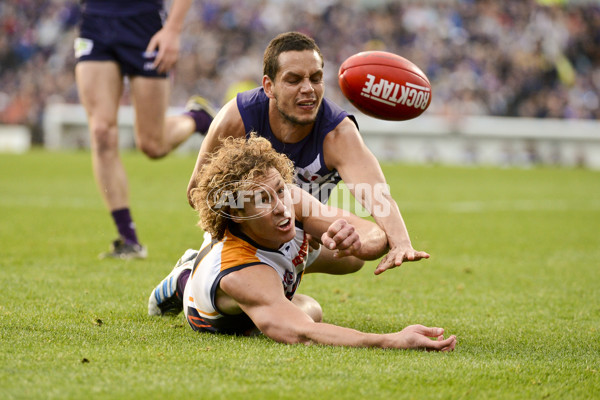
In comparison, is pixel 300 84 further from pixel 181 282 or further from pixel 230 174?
pixel 181 282

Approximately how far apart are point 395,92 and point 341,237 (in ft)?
4.40

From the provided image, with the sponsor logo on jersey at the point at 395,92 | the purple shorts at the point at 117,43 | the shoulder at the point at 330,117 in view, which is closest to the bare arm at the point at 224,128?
the shoulder at the point at 330,117

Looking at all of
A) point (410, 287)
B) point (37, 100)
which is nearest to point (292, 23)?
point (37, 100)

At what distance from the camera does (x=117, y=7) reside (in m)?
6.13

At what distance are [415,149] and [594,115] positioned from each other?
5.31 meters

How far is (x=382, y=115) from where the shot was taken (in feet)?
14.6

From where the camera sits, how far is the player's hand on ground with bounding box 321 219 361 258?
10.8 feet

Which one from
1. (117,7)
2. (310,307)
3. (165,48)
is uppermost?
(117,7)

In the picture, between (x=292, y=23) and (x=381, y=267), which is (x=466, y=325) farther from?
(x=292, y=23)

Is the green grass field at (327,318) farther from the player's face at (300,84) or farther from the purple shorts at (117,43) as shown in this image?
the purple shorts at (117,43)

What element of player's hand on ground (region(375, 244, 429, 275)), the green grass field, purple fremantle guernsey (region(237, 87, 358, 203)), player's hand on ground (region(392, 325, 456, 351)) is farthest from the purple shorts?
player's hand on ground (region(392, 325, 456, 351))

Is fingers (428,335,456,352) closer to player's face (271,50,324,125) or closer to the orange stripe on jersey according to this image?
the orange stripe on jersey

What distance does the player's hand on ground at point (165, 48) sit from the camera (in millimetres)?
5949

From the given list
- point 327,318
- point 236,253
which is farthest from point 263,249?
point 327,318
